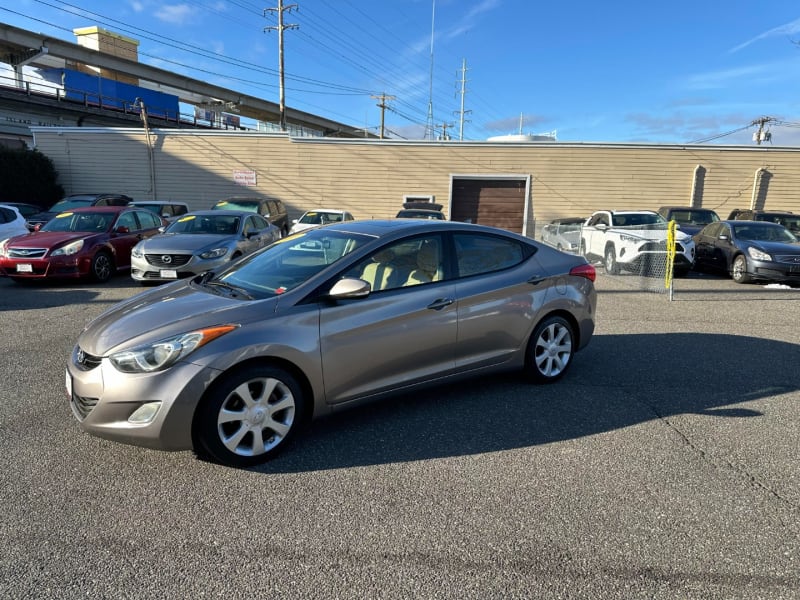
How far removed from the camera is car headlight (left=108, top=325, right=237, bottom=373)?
3.00 meters

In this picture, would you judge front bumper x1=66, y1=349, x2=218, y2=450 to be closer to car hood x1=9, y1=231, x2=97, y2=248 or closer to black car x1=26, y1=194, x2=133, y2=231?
car hood x1=9, y1=231, x2=97, y2=248

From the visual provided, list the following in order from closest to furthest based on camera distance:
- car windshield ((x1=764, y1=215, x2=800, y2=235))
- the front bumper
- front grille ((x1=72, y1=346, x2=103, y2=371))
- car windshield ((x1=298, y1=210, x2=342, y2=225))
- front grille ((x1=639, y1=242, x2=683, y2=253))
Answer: the front bumper, front grille ((x1=72, y1=346, x2=103, y2=371)), front grille ((x1=639, y1=242, x2=683, y2=253)), car windshield ((x1=764, y1=215, x2=800, y2=235)), car windshield ((x1=298, y1=210, x2=342, y2=225))

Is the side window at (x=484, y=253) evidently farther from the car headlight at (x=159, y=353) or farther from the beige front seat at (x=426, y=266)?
the car headlight at (x=159, y=353)

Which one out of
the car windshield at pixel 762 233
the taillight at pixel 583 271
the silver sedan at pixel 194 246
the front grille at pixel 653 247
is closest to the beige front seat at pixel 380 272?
the taillight at pixel 583 271

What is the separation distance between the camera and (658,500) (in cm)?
295

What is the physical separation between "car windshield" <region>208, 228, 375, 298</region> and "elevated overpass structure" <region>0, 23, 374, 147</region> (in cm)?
3217

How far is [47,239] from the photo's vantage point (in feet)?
31.3

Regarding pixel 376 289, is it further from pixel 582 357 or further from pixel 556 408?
pixel 582 357

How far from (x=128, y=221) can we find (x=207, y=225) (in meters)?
1.99

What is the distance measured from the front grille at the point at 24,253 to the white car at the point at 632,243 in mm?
11731

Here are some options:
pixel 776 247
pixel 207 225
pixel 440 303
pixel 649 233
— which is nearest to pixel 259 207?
pixel 207 225

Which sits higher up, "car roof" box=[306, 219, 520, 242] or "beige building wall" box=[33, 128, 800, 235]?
"beige building wall" box=[33, 128, 800, 235]

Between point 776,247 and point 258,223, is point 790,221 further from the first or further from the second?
point 258,223

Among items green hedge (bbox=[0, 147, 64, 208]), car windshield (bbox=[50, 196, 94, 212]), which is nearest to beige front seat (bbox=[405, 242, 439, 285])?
car windshield (bbox=[50, 196, 94, 212])
